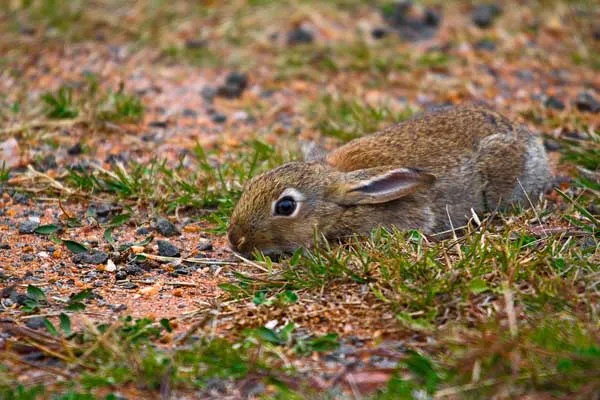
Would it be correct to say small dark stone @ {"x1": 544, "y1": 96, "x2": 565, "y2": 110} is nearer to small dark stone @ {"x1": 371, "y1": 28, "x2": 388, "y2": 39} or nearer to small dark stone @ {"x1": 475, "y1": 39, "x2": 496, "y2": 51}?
small dark stone @ {"x1": 475, "y1": 39, "x2": 496, "y2": 51}

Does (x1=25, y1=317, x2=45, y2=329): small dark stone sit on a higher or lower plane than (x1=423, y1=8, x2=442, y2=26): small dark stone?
lower

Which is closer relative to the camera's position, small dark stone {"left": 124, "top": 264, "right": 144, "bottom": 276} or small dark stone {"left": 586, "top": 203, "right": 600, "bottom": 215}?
small dark stone {"left": 124, "top": 264, "right": 144, "bottom": 276}

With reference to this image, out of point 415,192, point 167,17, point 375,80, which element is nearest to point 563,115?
point 375,80

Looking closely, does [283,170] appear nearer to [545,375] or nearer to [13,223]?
[13,223]

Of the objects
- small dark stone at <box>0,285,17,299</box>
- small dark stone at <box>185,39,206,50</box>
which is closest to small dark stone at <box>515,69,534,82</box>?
small dark stone at <box>185,39,206,50</box>

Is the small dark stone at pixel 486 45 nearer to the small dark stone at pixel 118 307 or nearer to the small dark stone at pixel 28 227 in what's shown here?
the small dark stone at pixel 28 227

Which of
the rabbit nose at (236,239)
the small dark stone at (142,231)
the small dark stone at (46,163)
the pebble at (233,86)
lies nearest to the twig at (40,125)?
the small dark stone at (46,163)

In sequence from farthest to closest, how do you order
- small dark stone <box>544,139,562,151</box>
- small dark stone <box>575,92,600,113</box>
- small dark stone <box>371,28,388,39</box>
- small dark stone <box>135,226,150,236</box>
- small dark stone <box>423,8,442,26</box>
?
small dark stone <box>423,8,442,26</box>, small dark stone <box>371,28,388,39</box>, small dark stone <box>575,92,600,113</box>, small dark stone <box>544,139,562,151</box>, small dark stone <box>135,226,150,236</box>
